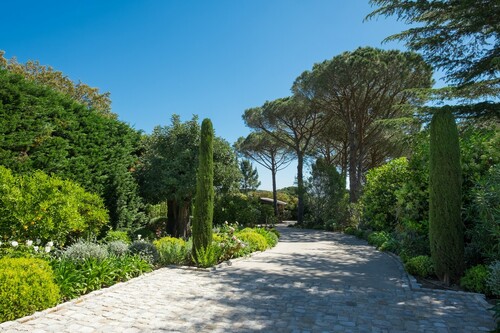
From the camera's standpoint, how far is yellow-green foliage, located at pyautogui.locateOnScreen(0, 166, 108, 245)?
6152 mm

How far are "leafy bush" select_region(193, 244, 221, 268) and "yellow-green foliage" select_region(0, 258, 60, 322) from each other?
3518mm

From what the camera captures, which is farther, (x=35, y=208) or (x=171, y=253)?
(x=171, y=253)

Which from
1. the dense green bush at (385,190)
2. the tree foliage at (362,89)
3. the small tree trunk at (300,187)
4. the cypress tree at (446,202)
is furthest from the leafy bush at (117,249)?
the small tree trunk at (300,187)

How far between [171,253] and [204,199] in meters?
1.55

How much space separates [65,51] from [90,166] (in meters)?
3.26

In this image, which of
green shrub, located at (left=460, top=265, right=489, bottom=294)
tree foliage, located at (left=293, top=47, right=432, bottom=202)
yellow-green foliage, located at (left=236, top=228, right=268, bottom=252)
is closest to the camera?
green shrub, located at (left=460, top=265, right=489, bottom=294)

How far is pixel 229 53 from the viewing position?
11.1m

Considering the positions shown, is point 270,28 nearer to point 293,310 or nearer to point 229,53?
point 229,53

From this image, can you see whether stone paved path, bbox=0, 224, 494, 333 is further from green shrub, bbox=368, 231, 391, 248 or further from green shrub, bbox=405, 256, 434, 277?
green shrub, bbox=368, 231, 391, 248

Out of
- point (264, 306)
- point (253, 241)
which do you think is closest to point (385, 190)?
point (253, 241)

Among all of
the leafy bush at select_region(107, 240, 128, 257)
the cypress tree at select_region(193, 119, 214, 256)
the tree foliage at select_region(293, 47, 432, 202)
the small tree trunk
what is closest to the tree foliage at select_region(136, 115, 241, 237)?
the cypress tree at select_region(193, 119, 214, 256)

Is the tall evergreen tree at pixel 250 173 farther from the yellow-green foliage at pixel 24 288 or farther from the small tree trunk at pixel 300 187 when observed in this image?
the yellow-green foliage at pixel 24 288

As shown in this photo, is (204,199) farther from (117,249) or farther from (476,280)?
(476,280)

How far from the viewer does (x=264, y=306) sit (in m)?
4.99
